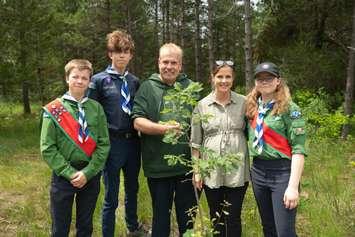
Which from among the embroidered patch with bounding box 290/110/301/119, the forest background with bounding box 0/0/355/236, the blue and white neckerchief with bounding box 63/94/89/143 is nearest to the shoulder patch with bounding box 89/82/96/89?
the blue and white neckerchief with bounding box 63/94/89/143

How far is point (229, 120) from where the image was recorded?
3869mm

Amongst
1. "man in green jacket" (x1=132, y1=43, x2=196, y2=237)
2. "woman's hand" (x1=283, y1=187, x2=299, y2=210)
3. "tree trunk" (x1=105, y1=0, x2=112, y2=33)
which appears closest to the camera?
"woman's hand" (x1=283, y1=187, x2=299, y2=210)

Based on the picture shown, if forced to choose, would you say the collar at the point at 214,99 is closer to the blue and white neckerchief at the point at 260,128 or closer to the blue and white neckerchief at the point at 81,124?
the blue and white neckerchief at the point at 260,128

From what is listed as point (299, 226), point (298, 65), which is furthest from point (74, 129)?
point (298, 65)

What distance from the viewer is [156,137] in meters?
4.19

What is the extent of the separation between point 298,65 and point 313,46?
50.8 inches

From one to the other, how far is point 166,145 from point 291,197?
1.25 meters

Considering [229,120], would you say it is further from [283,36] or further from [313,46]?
[283,36]

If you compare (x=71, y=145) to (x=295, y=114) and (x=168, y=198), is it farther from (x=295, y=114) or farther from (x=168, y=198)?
(x=295, y=114)

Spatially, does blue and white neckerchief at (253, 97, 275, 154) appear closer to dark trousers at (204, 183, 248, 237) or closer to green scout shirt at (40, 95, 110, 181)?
dark trousers at (204, 183, 248, 237)

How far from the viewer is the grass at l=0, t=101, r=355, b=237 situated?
17.1 ft

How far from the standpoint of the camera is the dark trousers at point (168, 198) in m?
4.23

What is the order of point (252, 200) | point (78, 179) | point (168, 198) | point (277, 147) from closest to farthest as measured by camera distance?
point (277, 147) → point (78, 179) → point (168, 198) → point (252, 200)

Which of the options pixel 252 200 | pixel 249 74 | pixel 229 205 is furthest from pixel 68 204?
pixel 249 74
